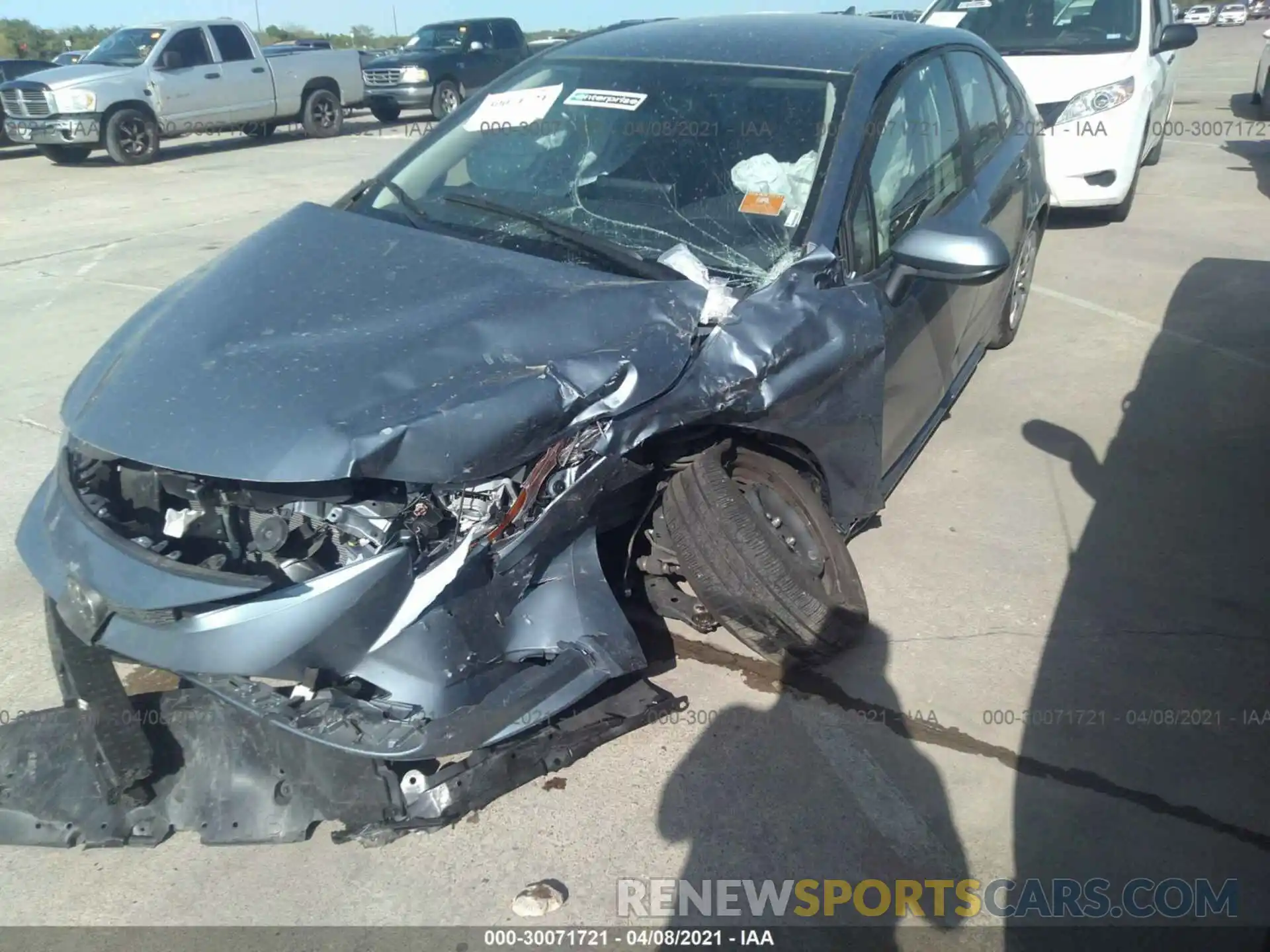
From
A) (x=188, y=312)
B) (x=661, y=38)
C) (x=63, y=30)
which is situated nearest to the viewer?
(x=188, y=312)

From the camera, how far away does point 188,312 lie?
280cm

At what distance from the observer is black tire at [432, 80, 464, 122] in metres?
18.2

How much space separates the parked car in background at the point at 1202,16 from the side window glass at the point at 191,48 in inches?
1478

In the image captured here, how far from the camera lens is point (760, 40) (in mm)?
3697

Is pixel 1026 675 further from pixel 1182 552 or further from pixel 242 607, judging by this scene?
pixel 242 607

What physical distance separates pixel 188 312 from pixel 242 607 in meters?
1.00

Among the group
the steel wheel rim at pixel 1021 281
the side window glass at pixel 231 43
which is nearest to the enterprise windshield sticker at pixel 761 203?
the steel wheel rim at pixel 1021 281

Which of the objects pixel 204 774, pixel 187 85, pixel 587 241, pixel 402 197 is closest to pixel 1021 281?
pixel 587 241

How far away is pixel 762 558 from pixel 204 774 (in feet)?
5.18

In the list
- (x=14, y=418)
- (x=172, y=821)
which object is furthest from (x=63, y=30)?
(x=172, y=821)

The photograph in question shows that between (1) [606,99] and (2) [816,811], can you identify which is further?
(1) [606,99]

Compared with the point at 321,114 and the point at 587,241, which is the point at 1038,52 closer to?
the point at 587,241

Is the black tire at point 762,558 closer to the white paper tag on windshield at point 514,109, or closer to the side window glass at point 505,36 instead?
the white paper tag on windshield at point 514,109

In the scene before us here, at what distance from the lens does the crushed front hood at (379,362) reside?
7.34 feet
